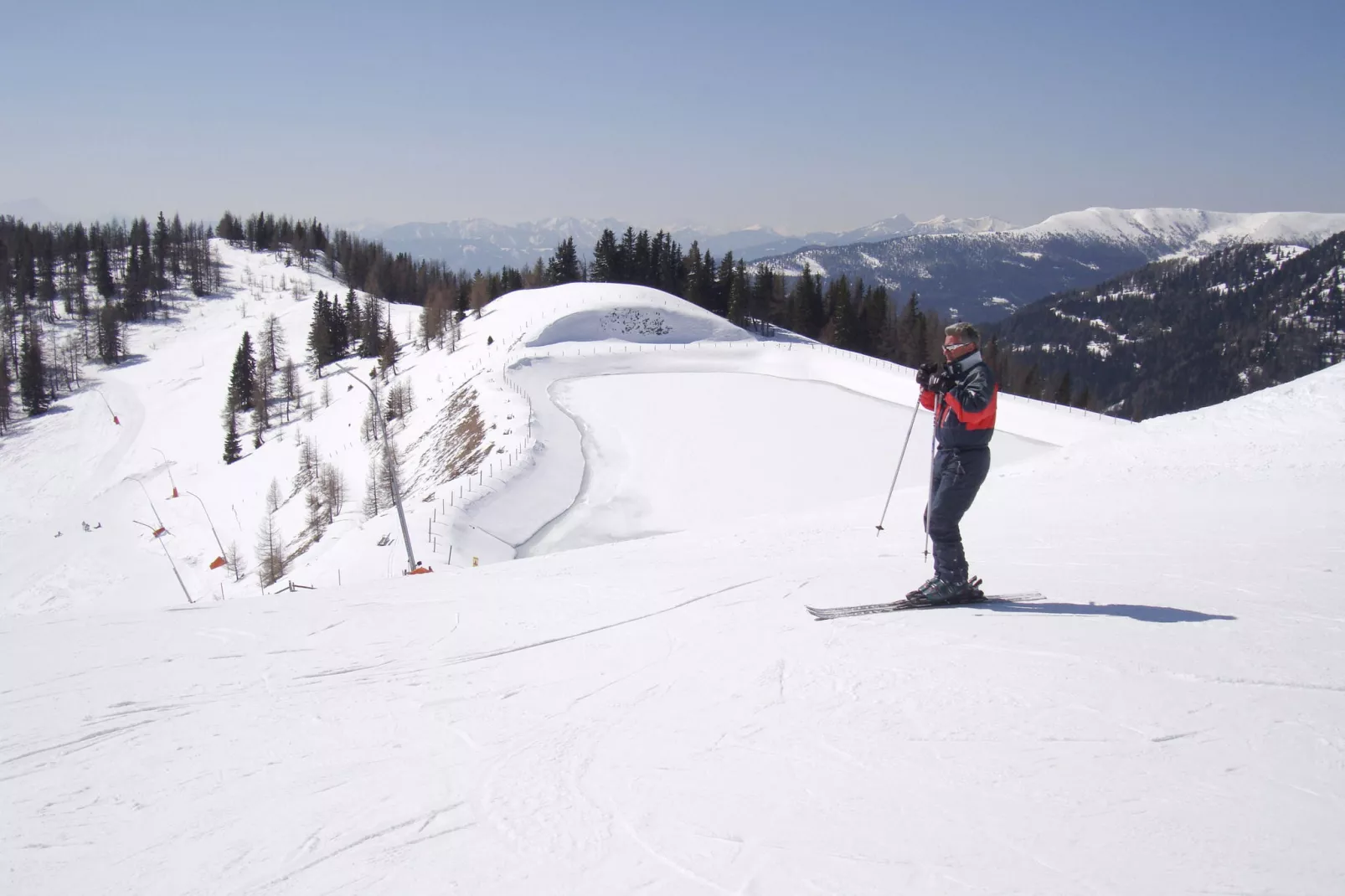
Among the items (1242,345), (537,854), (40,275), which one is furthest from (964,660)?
(1242,345)

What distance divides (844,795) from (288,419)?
87.1 meters

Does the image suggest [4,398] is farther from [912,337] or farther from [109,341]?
[912,337]

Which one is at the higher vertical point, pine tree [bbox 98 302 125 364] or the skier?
the skier

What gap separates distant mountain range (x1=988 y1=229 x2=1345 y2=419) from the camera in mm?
147375

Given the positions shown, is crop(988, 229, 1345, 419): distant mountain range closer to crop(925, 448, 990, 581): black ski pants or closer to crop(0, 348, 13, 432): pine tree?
crop(925, 448, 990, 581): black ski pants

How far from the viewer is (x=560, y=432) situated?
34.0m

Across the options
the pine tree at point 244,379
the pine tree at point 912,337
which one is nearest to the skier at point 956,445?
the pine tree at point 912,337

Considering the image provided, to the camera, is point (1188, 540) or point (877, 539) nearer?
point (1188, 540)

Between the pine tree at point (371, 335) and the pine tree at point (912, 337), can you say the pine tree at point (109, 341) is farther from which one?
the pine tree at point (912, 337)

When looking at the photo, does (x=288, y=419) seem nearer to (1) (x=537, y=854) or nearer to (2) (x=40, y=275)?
(1) (x=537, y=854)

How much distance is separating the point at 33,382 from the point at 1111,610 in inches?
4823

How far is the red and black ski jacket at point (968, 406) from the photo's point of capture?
6.25 metres

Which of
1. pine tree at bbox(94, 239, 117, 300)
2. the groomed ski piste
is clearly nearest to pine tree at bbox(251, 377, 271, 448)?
pine tree at bbox(94, 239, 117, 300)

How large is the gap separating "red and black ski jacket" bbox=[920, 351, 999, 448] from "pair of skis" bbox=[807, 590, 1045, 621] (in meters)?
1.53
